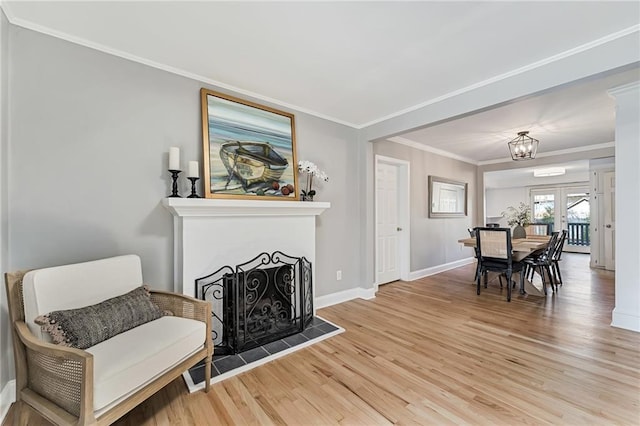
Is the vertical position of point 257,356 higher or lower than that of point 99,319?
lower

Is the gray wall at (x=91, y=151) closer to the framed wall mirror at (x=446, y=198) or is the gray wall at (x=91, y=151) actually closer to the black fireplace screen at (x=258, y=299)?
the black fireplace screen at (x=258, y=299)

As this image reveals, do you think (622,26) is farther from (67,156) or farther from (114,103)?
(67,156)

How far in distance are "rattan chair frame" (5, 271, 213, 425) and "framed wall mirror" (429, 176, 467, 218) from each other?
4.77 m

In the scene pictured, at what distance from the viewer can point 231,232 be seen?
8.19 ft

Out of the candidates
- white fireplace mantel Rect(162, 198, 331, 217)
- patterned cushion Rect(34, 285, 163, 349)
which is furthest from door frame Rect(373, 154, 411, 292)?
patterned cushion Rect(34, 285, 163, 349)

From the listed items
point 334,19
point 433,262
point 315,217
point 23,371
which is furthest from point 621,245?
point 23,371

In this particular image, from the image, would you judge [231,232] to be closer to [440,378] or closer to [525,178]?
[440,378]

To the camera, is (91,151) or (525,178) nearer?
(91,151)

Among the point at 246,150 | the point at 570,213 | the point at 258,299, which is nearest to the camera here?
the point at 258,299

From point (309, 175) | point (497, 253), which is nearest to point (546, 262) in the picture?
point (497, 253)

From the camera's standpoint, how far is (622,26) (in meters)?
1.80

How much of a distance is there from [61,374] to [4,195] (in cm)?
121

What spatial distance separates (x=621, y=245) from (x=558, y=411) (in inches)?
87.4

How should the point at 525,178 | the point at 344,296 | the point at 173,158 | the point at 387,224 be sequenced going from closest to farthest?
the point at 173,158
the point at 344,296
the point at 387,224
the point at 525,178
